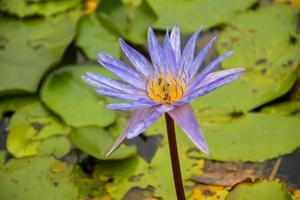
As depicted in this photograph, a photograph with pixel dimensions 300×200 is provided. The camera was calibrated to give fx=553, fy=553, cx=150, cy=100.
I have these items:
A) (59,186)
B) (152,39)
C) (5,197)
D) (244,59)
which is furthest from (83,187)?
(244,59)

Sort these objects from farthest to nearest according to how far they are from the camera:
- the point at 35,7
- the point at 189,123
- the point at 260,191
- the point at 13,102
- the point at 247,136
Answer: the point at 35,7, the point at 13,102, the point at 247,136, the point at 260,191, the point at 189,123

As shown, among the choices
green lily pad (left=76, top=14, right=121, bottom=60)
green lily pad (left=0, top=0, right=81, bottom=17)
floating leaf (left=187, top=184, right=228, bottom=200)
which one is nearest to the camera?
floating leaf (left=187, top=184, right=228, bottom=200)

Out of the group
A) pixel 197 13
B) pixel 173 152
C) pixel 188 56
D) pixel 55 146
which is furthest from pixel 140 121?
pixel 197 13

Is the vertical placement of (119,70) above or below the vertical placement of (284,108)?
below

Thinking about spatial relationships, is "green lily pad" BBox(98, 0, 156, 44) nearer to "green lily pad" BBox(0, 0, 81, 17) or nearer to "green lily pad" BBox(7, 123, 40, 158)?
"green lily pad" BBox(0, 0, 81, 17)

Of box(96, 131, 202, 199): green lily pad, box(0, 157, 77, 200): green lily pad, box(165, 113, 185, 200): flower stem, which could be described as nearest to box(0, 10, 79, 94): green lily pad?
box(0, 157, 77, 200): green lily pad

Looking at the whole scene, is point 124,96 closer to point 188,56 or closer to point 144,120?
point 144,120

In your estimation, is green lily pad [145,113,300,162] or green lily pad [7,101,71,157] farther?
green lily pad [7,101,71,157]
